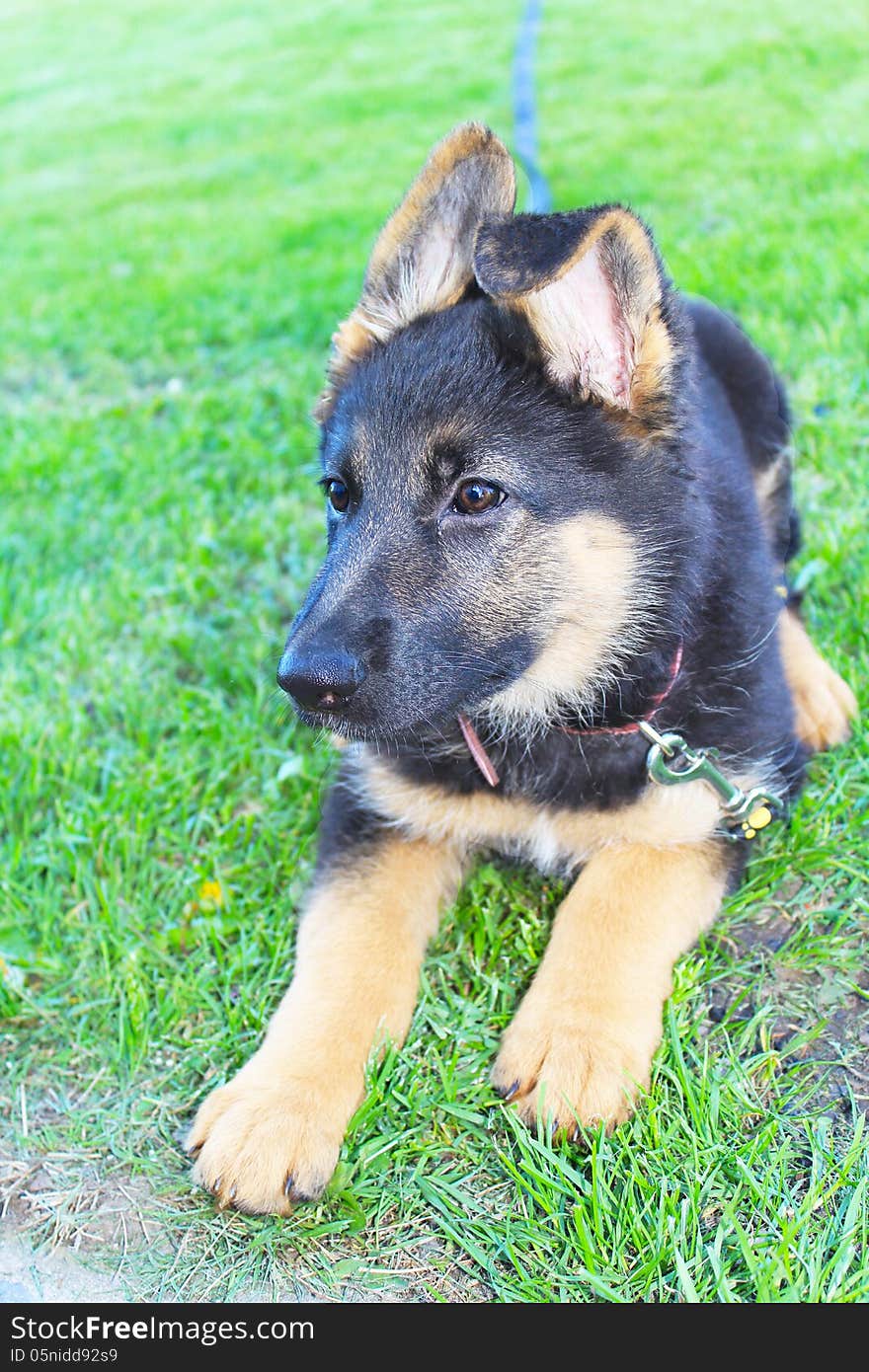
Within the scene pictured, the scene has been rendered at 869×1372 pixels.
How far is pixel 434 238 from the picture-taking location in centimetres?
279

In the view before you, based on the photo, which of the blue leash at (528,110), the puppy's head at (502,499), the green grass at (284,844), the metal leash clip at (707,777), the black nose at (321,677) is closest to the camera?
the green grass at (284,844)

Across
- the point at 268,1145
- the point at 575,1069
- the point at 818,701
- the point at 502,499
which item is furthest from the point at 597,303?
the point at 268,1145

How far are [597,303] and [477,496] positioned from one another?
19.0 inches

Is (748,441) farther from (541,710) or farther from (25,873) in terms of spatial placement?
(25,873)

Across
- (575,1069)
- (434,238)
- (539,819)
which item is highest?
(434,238)

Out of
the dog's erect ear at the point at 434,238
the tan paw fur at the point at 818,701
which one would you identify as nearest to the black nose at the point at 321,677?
the dog's erect ear at the point at 434,238

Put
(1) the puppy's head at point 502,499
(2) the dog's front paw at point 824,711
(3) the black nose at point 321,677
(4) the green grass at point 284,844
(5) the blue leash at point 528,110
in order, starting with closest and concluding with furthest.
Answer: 1. (4) the green grass at point 284,844
2. (3) the black nose at point 321,677
3. (1) the puppy's head at point 502,499
4. (2) the dog's front paw at point 824,711
5. (5) the blue leash at point 528,110

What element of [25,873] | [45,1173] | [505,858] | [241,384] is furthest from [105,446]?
[45,1173]

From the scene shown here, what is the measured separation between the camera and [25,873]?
3.10 meters

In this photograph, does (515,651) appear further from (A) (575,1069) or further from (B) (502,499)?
(A) (575,1069)

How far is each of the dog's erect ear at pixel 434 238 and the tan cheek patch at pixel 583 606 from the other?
76cm

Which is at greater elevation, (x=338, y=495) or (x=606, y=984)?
(x=338, y=495)

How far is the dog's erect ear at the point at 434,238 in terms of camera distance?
2.67 m

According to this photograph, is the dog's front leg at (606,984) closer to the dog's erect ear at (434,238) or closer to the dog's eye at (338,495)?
the dog's eye at (338,495)
